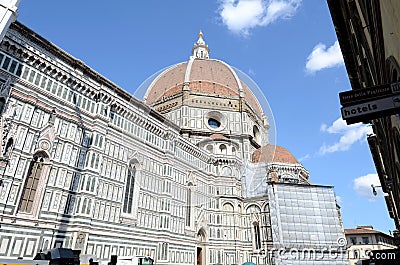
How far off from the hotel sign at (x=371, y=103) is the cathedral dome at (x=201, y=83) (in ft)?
119

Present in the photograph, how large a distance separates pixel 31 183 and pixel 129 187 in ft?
24.5

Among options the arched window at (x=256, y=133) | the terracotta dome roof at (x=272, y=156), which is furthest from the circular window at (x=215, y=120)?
the terracotta dome roof at (x=272, y=156)

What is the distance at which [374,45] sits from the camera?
6.59 metres

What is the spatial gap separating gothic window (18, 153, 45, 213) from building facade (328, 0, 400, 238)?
16.6 meters

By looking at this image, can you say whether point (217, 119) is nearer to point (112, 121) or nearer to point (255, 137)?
point (255, 137)

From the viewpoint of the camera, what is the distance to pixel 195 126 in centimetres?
3712

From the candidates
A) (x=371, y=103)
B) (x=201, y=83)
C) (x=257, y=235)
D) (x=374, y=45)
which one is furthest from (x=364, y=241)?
(x=371, y=103)

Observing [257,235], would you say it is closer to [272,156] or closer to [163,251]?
[272,156]

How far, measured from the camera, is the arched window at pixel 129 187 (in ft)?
68.6

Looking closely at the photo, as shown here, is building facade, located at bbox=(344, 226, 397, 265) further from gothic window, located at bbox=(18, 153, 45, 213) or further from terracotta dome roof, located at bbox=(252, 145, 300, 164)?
gothic window, located at bbox=(18, 153, 45, 213)

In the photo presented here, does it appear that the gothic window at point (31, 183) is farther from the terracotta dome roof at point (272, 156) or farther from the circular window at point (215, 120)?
the terracotta dome roof at point (272, 156)

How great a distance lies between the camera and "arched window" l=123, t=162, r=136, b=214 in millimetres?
20922

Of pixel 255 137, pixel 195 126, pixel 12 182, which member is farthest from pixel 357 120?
pixel 255 137

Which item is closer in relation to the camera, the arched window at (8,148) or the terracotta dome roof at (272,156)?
the arched window at (8,148)
